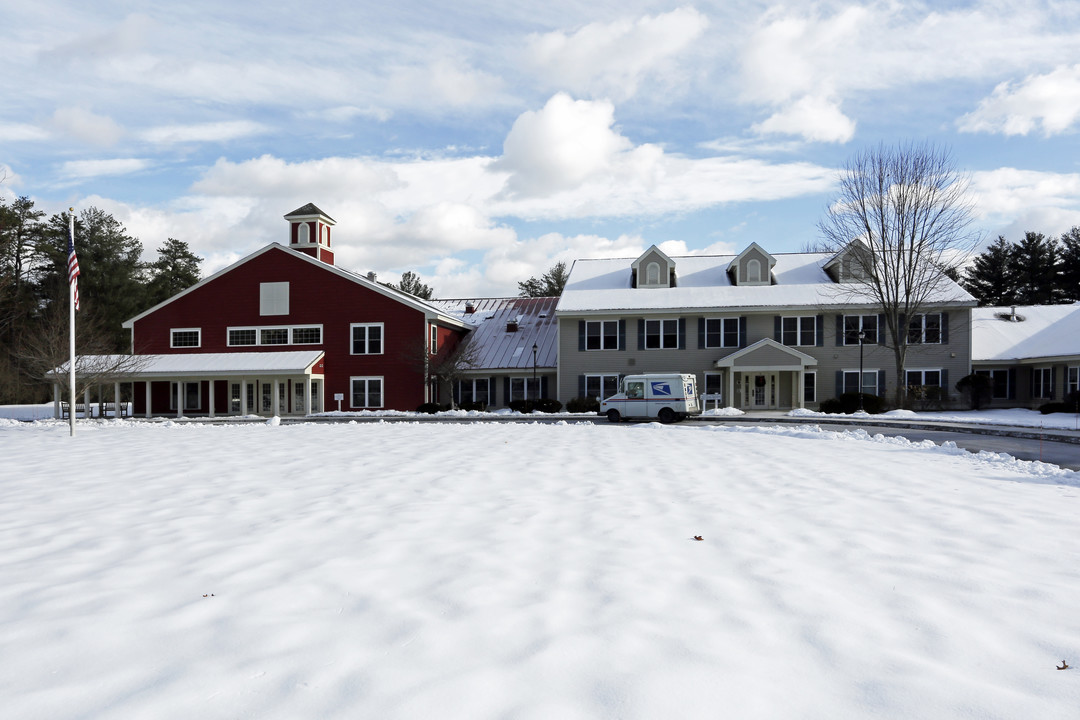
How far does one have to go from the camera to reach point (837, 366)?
3828 cm

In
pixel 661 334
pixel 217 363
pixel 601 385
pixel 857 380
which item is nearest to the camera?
pixel 857 380

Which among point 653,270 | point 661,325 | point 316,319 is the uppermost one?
point 653,270

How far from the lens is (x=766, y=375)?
38344 millimetres

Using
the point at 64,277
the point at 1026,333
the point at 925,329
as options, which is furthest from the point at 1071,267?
the point at 64,277

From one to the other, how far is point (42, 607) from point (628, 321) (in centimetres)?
3604

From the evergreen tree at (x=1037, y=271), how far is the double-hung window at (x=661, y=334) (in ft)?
134

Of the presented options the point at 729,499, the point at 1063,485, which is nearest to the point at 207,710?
the point at 729,499

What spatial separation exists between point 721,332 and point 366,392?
779 inches

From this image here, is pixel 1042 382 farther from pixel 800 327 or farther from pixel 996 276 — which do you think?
pixel 996 276

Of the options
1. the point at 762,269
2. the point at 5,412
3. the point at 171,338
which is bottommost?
the point at 5,412

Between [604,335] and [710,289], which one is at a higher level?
[710,289]

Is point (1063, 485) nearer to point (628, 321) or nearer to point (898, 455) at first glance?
point (898, 455)

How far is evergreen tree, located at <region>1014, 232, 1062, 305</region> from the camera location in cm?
6112

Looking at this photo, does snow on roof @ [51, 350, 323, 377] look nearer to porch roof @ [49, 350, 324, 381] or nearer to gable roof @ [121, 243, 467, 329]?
porch roof @ [49, 350, 324, 381]
